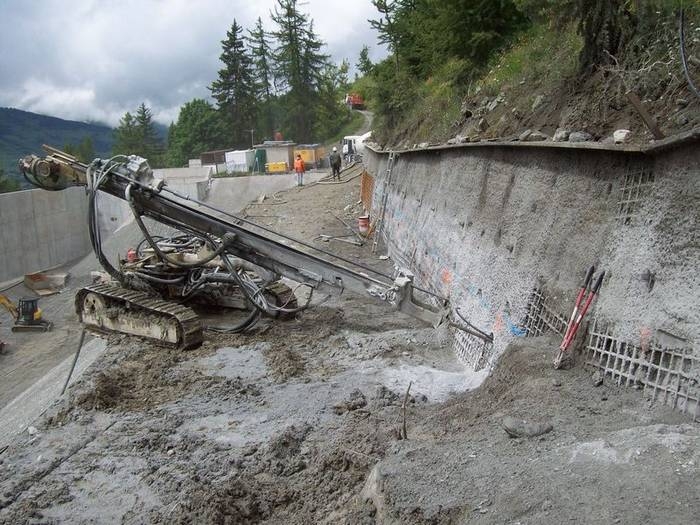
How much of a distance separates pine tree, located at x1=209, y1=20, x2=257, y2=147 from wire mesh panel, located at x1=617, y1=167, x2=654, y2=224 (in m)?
59.3

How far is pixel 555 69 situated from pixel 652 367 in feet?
20.2

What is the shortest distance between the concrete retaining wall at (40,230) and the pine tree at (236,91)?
111 ft

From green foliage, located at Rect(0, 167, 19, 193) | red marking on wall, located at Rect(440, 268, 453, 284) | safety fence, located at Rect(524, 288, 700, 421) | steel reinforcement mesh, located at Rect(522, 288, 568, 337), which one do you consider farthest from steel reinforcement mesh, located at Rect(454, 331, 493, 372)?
green foliage, located at Rect(0, 167, 19, 193)

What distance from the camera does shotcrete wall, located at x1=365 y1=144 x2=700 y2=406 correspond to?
4441 millimetres

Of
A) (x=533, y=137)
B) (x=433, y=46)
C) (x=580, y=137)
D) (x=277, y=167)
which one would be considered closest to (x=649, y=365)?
(x=580, y=137)

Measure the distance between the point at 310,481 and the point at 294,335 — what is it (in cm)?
456

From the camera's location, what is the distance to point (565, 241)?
5941 mm

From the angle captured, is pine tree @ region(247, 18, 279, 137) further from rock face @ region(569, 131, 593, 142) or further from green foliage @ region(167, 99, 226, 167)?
rock face @ region(569, 131, 593, 142)

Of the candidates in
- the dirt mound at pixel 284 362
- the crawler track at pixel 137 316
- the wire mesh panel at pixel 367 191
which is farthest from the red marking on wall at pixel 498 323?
the wire mesh panel at pixel 367 191

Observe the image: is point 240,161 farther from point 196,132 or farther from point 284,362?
point 284,362

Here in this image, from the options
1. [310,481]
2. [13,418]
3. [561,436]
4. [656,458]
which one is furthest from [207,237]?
[656,458]

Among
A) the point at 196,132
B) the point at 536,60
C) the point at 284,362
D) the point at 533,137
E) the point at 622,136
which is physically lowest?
the point at 284,362

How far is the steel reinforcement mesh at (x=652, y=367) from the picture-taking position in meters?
4.00

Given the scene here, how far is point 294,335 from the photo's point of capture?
9.46 m
